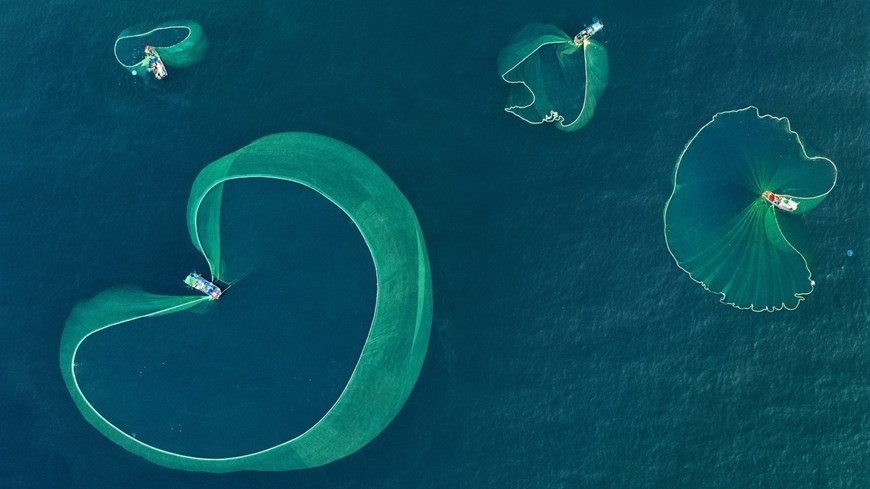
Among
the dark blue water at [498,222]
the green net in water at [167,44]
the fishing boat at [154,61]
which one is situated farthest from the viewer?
the green net in water at [167,44]

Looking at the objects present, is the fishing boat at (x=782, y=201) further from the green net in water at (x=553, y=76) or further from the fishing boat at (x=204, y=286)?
the fishing boat at (x=204, y=286)

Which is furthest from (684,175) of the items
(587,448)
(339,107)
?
(339,107)

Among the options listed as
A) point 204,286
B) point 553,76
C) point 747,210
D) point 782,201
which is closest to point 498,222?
point 553,76

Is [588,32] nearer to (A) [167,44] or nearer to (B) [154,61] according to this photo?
(A) [167,44]

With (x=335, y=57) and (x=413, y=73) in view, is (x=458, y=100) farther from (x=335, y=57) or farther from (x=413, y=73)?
(x=335, y=57)

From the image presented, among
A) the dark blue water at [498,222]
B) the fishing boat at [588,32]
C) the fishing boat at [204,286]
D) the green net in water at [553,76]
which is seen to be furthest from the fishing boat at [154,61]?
the fishing boat at [588,32]

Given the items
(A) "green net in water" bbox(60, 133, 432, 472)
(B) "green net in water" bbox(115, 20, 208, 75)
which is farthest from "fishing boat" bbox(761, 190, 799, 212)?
(B) "green net in water" bbox(115, 20, 208, 75)
